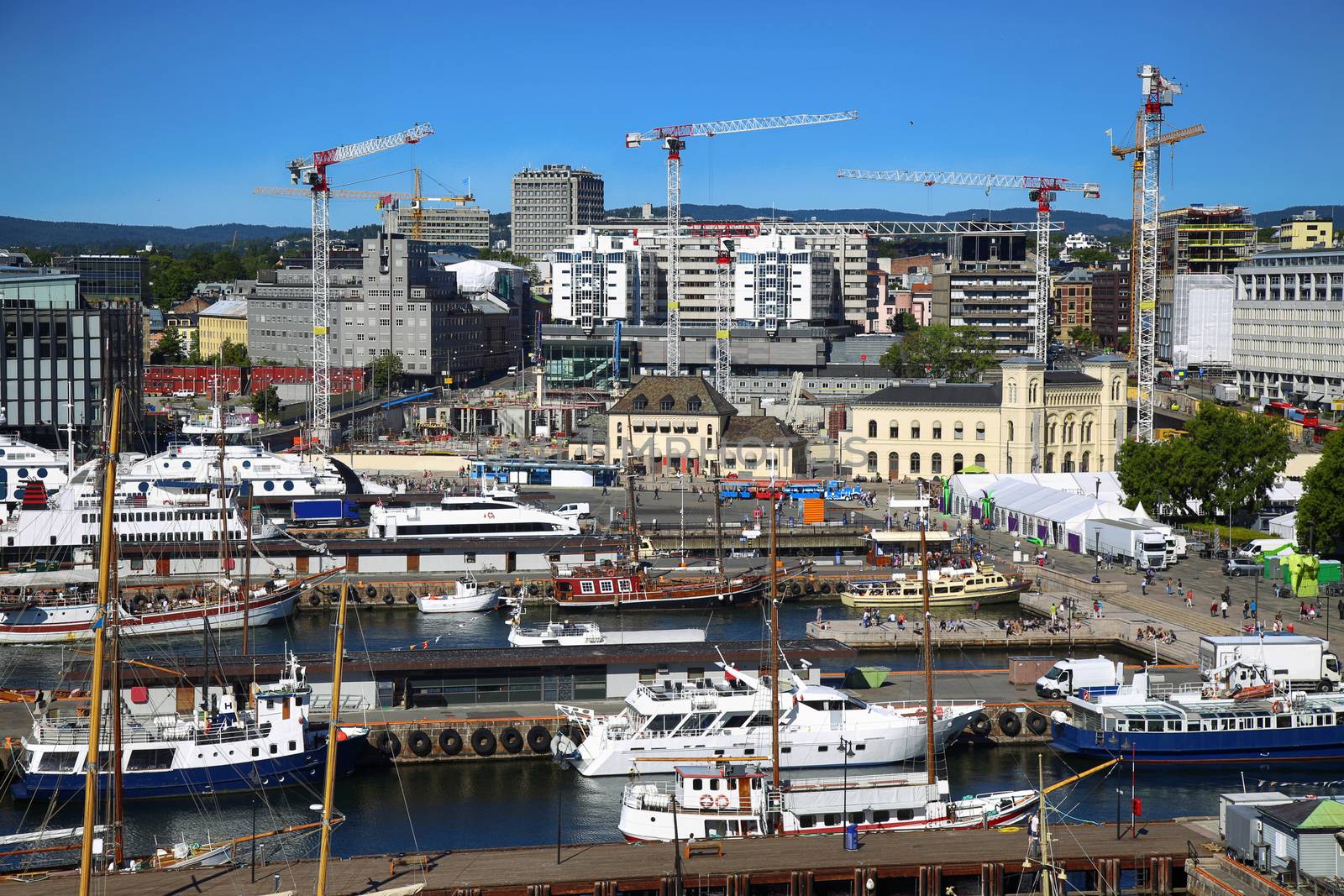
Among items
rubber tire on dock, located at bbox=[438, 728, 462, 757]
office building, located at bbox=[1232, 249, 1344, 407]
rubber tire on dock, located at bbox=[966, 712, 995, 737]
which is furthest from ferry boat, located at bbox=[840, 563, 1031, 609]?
office building, located at bbox=[1232, 249, 1344, 407]

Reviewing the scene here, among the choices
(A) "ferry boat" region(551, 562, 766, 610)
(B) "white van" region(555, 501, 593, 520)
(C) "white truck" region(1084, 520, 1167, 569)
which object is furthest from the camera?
(B) "white van" region(555, 501, 593, 520)

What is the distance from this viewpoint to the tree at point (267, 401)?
86.1 metres

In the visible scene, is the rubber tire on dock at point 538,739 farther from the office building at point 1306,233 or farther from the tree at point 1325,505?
the office building at point 1306,233

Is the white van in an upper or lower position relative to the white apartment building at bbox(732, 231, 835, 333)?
lower

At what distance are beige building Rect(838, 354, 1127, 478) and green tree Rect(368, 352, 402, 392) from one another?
3954 centimetres

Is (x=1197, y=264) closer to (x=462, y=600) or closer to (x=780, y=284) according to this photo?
(x=780, y=284)

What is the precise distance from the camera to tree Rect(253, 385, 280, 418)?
282ft

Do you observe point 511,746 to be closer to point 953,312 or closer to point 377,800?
point 377,800

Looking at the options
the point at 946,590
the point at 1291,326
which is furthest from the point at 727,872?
the point at 1291,326

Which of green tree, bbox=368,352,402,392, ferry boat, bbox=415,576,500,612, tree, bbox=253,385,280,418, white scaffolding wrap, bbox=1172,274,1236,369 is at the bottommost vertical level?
ferry boat, bbox=415,576,500,612

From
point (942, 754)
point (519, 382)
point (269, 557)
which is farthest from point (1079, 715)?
point (519, 382)

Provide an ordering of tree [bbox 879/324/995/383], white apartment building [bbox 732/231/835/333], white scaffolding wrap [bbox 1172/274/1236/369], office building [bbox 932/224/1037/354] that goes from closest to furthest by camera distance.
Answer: tree [bbox 879/324/995/383] → office building [bbox 932/224/1037/354] → white apartment building [bbox 732/231/835/333] → white scaffolding wrap [bbox 1172/274/1236/369]

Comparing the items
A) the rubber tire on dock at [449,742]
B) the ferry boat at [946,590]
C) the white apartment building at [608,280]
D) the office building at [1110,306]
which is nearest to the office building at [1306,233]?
the office building at [1110,306]

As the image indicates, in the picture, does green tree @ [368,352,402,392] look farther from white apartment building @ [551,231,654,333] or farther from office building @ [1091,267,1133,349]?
office building @ [1091,267,1133,349]
